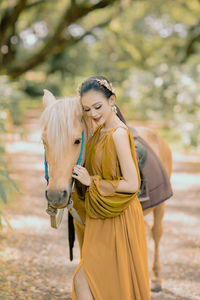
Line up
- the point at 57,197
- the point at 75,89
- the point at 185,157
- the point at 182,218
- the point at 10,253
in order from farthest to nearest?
the point at 185,157
the point at 182,218
the point at 10,253
the point at 75,89
the point at 57,197

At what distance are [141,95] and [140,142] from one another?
14.7 meters

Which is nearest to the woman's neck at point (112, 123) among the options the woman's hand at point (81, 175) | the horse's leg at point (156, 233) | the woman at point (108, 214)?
the woman at point (108, 214)

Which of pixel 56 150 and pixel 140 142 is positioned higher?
pixel 56 150

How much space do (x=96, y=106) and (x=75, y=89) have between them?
458mm

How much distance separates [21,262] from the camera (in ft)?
14.8

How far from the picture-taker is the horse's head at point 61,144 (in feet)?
6.29

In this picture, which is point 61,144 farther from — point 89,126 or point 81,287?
point 81,287

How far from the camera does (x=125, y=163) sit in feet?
6.50

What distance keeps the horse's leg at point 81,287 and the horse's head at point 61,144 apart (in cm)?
40

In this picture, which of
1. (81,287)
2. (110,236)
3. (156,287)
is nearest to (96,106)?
(110,236)

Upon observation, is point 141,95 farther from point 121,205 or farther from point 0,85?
point 121,205

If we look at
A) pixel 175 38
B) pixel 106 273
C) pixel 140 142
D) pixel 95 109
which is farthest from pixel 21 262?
pixel 175 38

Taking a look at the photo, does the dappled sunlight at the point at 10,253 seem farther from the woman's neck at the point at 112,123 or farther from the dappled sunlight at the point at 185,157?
the dappled sunlight at the point at 185,157

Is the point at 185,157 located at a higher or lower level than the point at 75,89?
lower
